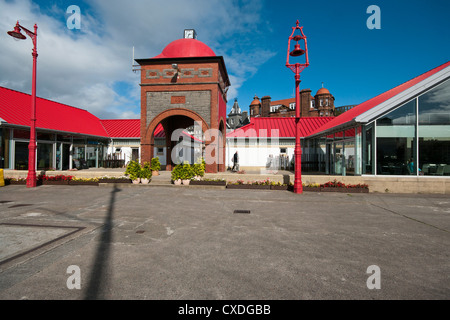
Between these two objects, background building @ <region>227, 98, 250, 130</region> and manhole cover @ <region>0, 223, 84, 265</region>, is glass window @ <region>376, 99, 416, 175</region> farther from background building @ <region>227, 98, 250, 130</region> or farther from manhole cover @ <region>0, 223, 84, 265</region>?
background building @ <region>227, 98, 250, 130</region>

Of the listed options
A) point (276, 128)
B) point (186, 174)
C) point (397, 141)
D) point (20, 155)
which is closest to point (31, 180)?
point (20, 155)

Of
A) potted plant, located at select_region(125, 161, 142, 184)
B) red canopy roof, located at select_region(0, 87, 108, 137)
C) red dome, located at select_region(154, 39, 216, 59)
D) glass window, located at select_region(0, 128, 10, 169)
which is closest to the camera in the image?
potted plant, located at select_region(125, 161, 142, 184)

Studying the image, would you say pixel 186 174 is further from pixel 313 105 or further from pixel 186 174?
pixel 313 105

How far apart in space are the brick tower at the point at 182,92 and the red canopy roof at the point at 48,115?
29.5 feet

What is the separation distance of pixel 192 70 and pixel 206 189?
29.8 feet

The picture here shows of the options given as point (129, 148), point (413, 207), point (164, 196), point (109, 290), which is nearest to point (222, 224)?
Result: point (109, 290)

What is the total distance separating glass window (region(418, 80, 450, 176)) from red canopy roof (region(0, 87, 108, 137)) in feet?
82.4

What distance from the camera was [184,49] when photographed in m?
17.2

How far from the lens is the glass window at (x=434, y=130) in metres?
11.9

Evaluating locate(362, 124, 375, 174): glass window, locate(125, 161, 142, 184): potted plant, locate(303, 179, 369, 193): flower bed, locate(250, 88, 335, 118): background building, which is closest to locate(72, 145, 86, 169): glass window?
locate(125, 161, 142, 184): potted plant

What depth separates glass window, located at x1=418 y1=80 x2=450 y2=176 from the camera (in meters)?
11.9

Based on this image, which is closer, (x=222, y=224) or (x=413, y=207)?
(x=222, y=224)
